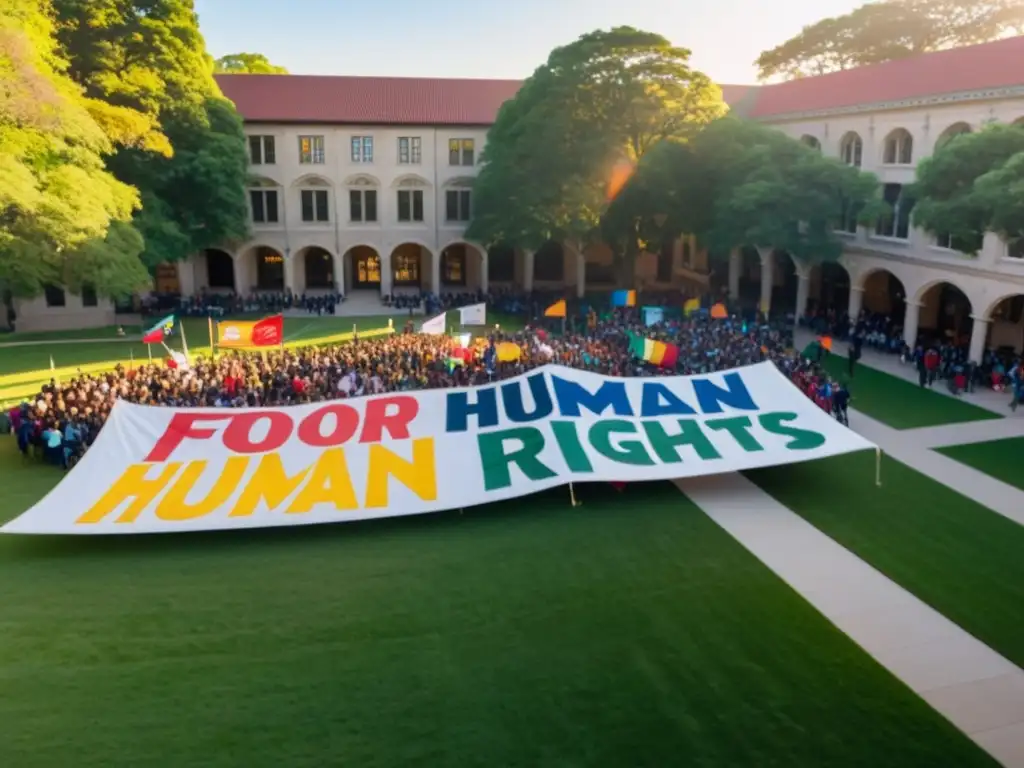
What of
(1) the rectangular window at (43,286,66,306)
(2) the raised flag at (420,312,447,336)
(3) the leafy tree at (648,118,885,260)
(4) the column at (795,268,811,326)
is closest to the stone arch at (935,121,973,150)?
(3) the leafy tree at (648,118,885,260)

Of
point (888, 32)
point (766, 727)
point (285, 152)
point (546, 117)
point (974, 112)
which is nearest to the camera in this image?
point (766, 727)

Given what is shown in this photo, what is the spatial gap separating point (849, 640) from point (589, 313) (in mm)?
23465

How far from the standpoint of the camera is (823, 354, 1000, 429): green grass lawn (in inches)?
873

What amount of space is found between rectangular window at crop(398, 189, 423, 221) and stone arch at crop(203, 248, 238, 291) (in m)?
9.82

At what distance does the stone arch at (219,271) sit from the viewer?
44.5 metres

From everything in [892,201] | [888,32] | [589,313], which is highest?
[888,32]

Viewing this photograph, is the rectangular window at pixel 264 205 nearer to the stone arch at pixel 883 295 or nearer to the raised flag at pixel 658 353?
the raised flag at pixel 658 353

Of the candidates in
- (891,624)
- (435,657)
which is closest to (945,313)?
(891,624)

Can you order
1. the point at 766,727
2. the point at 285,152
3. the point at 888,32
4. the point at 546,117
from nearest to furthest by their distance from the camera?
1. the point at 766,727
2. the point at 546,117
3. the point at 285,152
4. the point at 888,32

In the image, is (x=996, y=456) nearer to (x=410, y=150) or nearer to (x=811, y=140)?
(x=811, y=140)

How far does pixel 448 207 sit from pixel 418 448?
30336mm

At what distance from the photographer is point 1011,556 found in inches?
533

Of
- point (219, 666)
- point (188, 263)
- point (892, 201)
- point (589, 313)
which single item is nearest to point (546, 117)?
point (589, 313)

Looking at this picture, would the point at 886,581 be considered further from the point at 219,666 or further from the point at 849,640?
the point at 219,666
